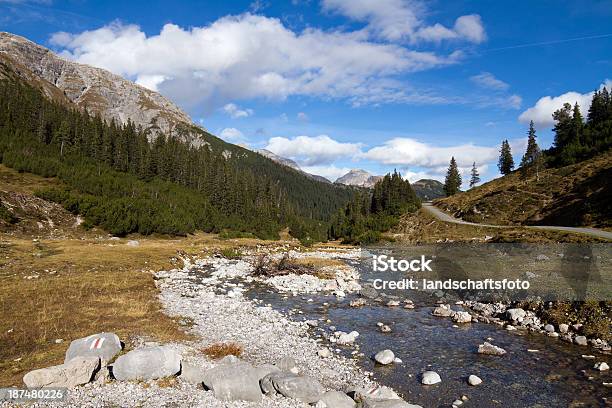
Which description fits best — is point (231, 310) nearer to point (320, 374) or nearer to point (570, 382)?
point (320, 374)

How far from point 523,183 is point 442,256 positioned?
67.9 m

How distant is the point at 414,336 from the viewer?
19.7 meters

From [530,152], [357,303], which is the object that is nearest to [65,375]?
[357,303]

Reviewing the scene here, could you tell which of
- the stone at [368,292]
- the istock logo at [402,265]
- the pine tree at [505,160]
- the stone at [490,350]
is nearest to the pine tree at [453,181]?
the pine tree at [505,160]

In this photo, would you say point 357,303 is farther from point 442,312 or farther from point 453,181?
point 453,181

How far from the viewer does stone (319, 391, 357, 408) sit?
11258 millimetres

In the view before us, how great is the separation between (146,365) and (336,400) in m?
6.22

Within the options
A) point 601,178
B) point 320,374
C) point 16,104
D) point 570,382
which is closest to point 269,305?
point 320,374

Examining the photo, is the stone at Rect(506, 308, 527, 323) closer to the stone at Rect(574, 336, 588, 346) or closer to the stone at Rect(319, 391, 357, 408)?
the stone at Rect(574, 336, 588, 346)

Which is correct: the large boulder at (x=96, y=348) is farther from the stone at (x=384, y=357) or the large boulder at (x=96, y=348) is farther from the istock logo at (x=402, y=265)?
the istock logo at (x=402, y=265)

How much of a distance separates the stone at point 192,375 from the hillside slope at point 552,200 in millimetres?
59086

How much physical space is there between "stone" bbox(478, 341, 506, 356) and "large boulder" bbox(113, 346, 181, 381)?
1307cm

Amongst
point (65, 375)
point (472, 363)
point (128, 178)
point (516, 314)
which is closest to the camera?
point (65, 375)

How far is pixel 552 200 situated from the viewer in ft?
266
